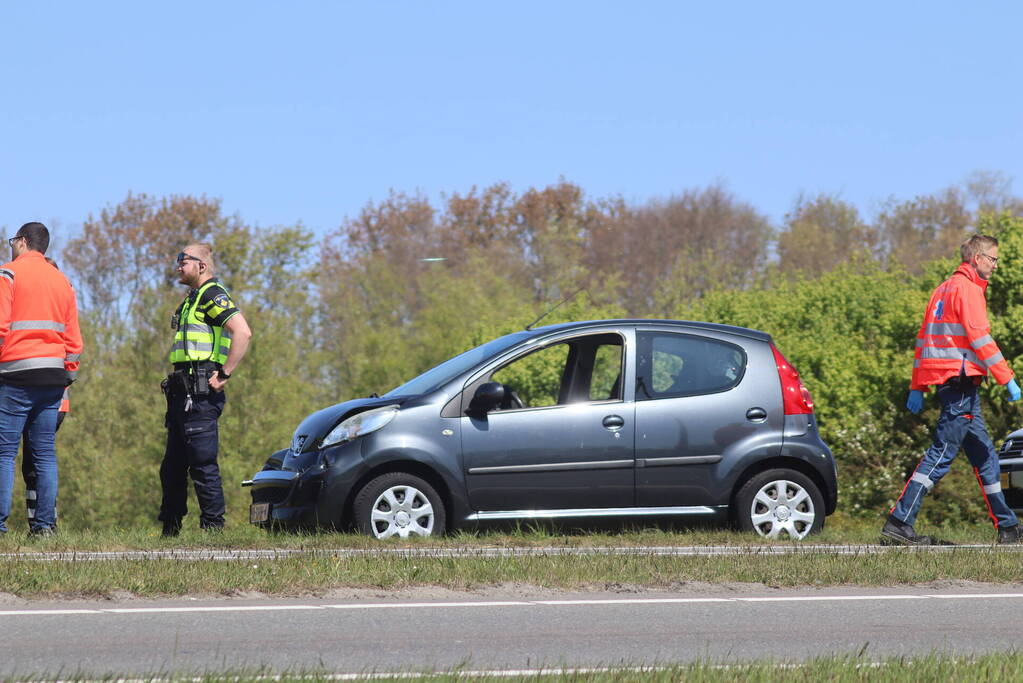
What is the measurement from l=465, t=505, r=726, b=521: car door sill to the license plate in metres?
1.39

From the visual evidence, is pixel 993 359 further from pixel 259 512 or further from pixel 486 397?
pixel 259 512

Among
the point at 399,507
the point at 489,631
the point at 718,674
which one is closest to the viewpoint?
the point at 718,674

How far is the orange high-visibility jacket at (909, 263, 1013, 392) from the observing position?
9.98 meters

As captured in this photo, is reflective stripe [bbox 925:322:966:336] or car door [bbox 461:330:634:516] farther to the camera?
car door [bbox 461:330:634:516]

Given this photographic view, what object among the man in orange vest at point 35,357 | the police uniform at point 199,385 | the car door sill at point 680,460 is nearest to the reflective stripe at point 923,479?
the car door sill at point 680,460

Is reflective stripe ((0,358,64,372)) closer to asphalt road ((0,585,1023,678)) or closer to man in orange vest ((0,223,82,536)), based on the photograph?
man in orange vest ((0,223,82,536))

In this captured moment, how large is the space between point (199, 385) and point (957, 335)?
4886 millimetres

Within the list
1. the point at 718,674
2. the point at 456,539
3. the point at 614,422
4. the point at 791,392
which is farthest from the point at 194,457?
the point at 718,674

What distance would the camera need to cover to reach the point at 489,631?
6.57 m

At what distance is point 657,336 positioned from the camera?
10906 millimetres

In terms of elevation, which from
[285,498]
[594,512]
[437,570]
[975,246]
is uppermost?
[975,246]

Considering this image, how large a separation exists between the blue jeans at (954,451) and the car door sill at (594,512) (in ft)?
4.33

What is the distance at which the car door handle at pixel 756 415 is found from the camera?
35.3 ft

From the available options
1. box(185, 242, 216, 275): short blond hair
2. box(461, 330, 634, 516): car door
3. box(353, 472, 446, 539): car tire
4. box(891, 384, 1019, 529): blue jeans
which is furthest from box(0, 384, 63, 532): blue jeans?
box(891, 384, 1019, 529): blue jeans
